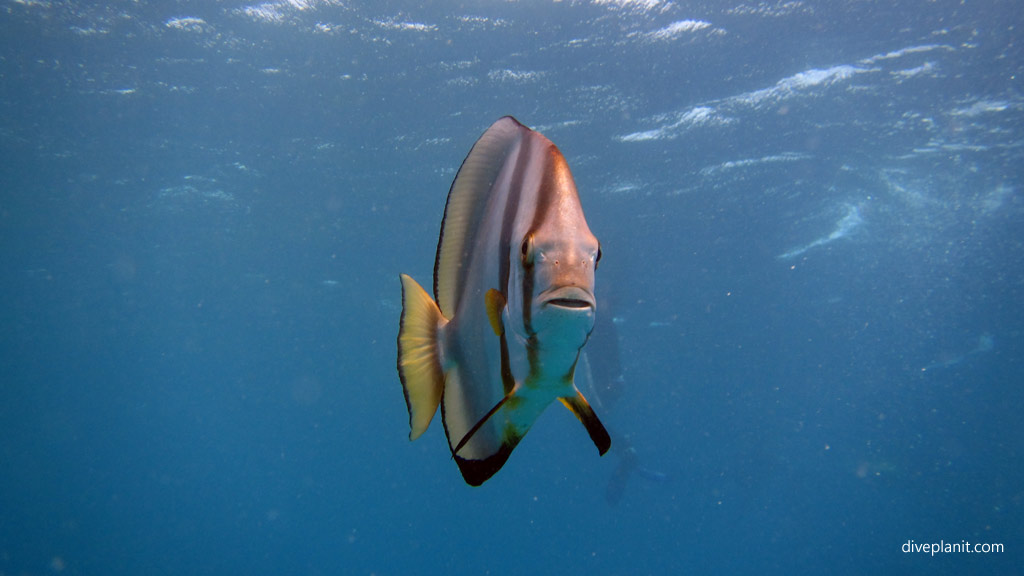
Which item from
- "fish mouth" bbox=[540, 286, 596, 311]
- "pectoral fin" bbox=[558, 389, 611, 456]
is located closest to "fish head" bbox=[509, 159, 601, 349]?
"fish mouth" bbox=[540, 286, 596, 311]

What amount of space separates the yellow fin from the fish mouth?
17 cm

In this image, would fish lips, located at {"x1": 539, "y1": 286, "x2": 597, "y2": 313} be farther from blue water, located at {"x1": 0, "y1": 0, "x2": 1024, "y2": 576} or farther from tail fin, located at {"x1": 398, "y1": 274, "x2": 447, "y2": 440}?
blue water, located at {"x1": 0, "y1": 0, "x2": 1024, "y2": 576}

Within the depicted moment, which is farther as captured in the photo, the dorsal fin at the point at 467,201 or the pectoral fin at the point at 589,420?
the dorsal fin at the point at 467,201

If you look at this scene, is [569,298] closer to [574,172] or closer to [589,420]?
[589,420]

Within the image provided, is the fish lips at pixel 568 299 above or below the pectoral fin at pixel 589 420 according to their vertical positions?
above

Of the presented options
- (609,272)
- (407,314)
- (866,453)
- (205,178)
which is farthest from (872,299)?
(866,453)

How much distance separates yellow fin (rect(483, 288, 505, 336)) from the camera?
110 centimetres

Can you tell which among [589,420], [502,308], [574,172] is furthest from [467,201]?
[574,172]

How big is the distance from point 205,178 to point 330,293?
39.1 ft

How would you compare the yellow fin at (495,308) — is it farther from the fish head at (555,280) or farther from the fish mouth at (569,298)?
the fish mouth at (569,298)

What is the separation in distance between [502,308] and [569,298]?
225 millimetres

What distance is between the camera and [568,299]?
942 millimetres

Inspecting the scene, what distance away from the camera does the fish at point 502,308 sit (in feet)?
3.21

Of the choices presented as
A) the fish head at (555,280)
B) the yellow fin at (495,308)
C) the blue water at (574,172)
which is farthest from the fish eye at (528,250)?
the blue water at (574,172)
